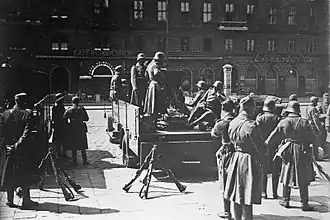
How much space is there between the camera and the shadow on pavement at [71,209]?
220 inches

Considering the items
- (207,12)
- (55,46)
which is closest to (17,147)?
(55,46)

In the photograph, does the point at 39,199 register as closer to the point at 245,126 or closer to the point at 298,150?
the point at 245,126

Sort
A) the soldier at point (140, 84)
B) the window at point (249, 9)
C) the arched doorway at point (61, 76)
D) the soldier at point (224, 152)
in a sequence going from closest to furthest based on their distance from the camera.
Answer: the soldier at point (224, 152) < the soldier at point (140, 84) < the arched doorway at point (61, 76) < the window at point (249, 9)

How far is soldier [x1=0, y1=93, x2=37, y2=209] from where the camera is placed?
5.71m

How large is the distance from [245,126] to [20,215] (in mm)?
3102

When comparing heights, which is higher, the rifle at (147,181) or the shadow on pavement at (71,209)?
the rifle at (147,181)

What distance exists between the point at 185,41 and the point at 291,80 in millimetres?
7349

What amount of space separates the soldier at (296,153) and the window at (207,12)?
21747 millimetres

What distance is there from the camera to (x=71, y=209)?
5.73 metres

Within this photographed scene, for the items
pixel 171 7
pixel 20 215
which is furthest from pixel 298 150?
pixel 171 7

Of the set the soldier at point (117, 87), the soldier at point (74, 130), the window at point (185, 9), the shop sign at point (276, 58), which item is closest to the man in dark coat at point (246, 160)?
the soldier at point (74, 130)

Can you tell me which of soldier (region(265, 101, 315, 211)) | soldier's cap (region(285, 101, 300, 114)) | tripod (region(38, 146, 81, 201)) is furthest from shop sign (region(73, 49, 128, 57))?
soldier (region(265, 101, 315, 211))

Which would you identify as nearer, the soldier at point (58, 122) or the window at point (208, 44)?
the soldier at point (58, 122)

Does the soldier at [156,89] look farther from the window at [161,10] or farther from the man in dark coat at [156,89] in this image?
the window at [161,10]
